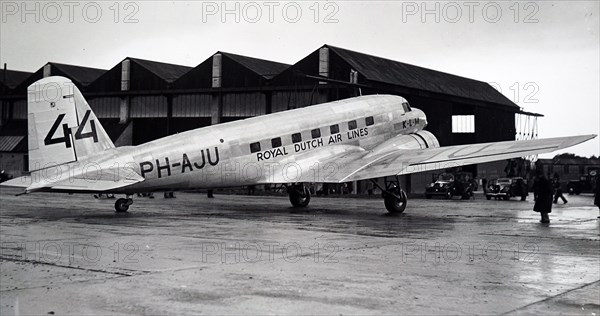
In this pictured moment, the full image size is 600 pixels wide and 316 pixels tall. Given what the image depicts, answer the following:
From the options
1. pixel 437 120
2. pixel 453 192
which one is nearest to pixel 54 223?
pixel 453 192

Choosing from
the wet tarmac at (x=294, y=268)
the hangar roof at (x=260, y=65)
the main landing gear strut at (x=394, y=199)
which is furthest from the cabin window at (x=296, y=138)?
the hangar roof at (x=260, y=65)

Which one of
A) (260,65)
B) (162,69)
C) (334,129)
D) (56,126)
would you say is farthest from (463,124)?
(56,126)

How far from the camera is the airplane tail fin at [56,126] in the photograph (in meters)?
22.0

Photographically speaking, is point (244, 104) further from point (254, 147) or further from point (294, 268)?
point (294, 268)

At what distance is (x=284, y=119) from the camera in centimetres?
2755

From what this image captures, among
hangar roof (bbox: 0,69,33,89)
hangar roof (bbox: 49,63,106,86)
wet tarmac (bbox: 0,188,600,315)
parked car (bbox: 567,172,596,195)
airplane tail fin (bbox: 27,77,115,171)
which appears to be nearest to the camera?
wet tarmac (bbox: 0,188,600,315)

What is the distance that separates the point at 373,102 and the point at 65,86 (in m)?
14.0

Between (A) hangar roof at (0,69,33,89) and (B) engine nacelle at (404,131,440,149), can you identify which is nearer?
(B) engine nacelle at (404,131,440,149)

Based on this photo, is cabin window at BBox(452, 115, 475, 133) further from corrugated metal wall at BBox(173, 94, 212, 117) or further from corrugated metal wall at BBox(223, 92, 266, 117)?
corrugated metal wall at BBox(173, 94, 212, 117)

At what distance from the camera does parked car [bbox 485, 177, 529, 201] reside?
157 ft

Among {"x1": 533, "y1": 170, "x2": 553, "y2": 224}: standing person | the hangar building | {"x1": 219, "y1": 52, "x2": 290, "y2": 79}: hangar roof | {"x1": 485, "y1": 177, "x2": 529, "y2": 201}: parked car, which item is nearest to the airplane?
{"x1": 533, "y1": 170, "x2": 553, "y2": 224}: standing person

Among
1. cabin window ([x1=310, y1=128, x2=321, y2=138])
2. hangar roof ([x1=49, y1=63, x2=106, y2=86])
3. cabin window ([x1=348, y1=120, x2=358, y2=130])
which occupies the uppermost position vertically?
hangar roof ([x1=49, y1=63, x2=106, y2=86])

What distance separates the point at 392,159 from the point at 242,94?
38694mm

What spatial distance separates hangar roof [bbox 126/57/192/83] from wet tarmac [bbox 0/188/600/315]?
164 ft
